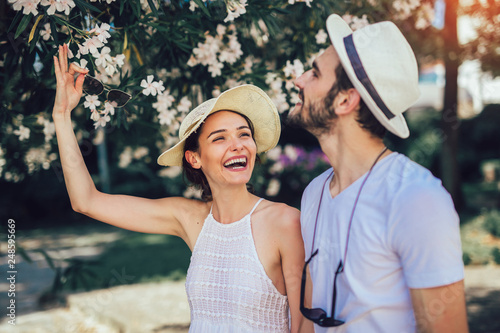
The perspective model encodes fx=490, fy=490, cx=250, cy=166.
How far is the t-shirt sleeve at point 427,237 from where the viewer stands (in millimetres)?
1470

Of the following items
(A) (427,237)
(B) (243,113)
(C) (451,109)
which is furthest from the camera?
(C) (451,109)

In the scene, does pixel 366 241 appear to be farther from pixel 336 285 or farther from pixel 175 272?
pixel 175 272

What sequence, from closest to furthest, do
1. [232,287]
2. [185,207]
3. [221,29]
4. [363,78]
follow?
[363,78] < [232,287] < [185,207] < [221,29]

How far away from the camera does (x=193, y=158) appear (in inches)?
105

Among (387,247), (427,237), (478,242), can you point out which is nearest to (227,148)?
(387,247)

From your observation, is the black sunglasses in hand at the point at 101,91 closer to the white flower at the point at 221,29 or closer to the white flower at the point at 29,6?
the white flower at the point at 29,6

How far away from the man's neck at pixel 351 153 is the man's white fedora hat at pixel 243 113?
0.69 meters

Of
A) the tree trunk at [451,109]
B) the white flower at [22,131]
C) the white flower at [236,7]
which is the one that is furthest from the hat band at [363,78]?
the tree trunk at [451,109]

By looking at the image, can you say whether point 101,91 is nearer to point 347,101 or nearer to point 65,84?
point 65,84

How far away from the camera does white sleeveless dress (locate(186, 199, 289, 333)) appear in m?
2.35

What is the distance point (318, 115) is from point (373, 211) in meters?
0.44

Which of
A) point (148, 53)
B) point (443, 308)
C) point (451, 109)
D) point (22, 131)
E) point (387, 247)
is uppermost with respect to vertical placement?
point (451, 109)

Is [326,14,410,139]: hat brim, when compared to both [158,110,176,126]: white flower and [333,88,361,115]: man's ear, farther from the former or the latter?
[158,110,176,126]: white flower

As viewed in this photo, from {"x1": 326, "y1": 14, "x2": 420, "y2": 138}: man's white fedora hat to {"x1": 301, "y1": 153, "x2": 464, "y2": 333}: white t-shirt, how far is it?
0.19m
